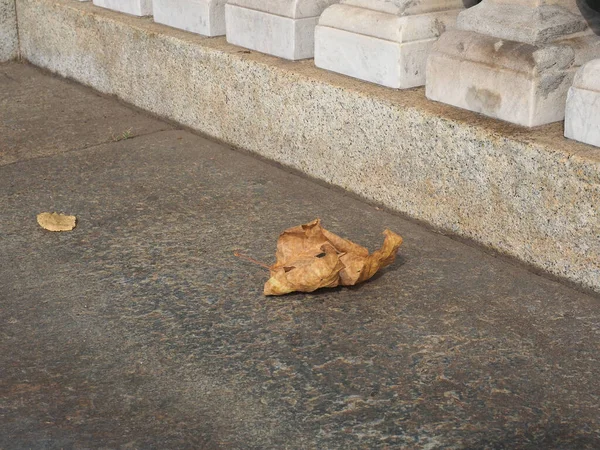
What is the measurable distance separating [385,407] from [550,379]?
1.61 feet

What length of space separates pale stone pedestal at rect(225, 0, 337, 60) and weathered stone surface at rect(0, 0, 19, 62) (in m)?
2.36

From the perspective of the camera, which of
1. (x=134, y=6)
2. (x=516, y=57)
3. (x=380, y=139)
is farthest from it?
(x=134, y=6)

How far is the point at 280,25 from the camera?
4.23 meters

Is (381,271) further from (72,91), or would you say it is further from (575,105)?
(72,91)

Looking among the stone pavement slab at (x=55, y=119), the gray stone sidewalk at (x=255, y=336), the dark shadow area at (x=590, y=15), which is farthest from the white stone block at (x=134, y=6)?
the dark shadow area at (x=590, y=15)

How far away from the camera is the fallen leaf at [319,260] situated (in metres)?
3.03

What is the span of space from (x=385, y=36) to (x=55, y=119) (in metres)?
2.13

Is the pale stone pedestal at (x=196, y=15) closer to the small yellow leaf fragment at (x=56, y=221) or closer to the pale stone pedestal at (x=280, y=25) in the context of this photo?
the pale stone pedestal at (x=280, y=25)

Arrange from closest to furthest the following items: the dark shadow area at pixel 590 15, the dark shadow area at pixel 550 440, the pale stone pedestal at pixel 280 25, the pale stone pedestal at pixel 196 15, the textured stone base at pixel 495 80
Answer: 1. the dark shadow area at pixel 550 440
2. the textured stone base at pixel 495 80
3. the dark shadow area at pixel 590 15
4. the pale stone pedestal at pixel 280 25
5. the pale stone pedestal at pixel 196 15

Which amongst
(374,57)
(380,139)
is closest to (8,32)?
(374,57)

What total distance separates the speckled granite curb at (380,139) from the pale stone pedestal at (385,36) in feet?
0.22

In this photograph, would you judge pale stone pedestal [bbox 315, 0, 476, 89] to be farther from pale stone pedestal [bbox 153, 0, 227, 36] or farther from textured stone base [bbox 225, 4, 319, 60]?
pale stone pedestal [bbox 153, 0, 227, 36]

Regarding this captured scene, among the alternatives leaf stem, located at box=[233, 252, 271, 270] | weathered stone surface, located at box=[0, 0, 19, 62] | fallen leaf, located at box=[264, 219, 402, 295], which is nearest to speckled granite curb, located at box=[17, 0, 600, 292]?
fallen leaf, located at box=[264, 219, 402, 295]

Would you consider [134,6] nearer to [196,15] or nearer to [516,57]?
[196,15]
